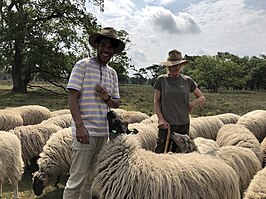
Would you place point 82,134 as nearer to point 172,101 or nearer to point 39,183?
point 172,101

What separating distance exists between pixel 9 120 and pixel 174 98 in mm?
6585

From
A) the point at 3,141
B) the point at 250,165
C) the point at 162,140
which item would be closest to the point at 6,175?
the point at 3,141

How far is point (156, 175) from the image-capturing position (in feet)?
10.8

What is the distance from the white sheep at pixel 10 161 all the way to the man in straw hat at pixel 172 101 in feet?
8.60

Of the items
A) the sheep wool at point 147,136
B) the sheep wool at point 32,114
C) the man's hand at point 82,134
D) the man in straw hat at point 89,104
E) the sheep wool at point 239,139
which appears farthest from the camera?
the sheep wool at point 32,114

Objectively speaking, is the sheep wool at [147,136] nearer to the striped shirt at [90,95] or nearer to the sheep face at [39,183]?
the sheep face at [39,183]

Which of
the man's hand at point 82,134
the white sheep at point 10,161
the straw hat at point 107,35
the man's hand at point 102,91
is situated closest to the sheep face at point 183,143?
the man's hand at point 102,91

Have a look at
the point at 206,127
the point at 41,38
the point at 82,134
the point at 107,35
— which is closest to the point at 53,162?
the point at 82,134

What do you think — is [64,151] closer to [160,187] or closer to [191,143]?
[191,143]

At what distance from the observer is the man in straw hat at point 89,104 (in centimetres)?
379

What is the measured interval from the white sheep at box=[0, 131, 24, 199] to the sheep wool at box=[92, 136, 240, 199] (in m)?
2.53

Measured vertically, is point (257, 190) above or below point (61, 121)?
above

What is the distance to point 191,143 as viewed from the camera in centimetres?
453

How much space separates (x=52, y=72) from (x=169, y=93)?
2324 centimetres
